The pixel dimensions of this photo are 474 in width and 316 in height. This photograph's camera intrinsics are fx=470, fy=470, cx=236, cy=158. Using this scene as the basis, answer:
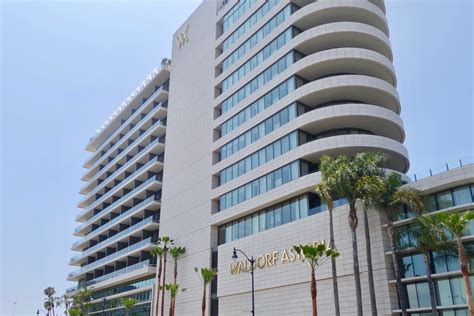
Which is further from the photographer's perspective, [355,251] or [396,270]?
[355,251]

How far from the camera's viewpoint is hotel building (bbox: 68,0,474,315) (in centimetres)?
4047

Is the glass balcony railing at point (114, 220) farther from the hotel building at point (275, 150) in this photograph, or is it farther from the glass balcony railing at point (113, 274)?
the glass balcony railing at point (113, 274)

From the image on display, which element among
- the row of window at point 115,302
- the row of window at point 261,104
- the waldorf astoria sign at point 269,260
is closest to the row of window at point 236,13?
the row of window at point 261,104

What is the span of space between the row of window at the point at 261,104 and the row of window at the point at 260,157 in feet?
17.3

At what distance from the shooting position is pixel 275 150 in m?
52.6

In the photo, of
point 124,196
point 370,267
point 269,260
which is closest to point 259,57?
point 269,260

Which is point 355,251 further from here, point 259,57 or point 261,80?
point 259,57

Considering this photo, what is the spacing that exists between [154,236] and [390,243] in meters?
Result: 48.0

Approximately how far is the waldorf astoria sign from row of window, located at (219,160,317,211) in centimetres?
725

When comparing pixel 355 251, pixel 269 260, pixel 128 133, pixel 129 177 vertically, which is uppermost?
pixel 128 133

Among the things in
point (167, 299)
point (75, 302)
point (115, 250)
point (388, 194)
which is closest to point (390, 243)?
point (388, 194)

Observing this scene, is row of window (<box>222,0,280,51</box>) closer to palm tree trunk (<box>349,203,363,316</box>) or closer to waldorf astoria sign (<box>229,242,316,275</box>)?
waldorf astoria sign (<box>229,242,316,275</box>)

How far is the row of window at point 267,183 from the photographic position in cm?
4881

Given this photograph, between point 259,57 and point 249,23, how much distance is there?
6933mm
